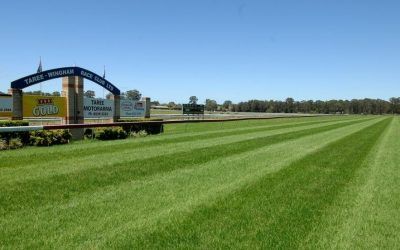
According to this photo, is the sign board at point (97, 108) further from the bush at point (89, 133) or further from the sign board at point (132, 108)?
the bush at point (89, 133)

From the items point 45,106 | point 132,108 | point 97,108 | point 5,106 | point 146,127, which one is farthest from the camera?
point 132,108

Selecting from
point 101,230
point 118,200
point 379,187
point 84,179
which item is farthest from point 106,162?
point 379,187

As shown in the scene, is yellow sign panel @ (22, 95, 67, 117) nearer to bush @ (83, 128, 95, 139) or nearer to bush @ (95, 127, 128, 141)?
bush @ (83, 128, 95, 139)

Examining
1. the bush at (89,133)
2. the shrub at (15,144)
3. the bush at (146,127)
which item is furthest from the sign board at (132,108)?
the shrub at (15,144)

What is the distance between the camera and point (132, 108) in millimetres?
37094

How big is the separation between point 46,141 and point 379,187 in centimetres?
1211

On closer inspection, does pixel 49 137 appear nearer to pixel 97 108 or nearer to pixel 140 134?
pixel 140 134

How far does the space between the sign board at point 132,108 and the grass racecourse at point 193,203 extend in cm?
2386

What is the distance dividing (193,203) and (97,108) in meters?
24.7

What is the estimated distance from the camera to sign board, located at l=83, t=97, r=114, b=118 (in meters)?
30.0

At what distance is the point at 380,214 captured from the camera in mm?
7125

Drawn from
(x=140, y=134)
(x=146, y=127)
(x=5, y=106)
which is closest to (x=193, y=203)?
(x=140, y=134)

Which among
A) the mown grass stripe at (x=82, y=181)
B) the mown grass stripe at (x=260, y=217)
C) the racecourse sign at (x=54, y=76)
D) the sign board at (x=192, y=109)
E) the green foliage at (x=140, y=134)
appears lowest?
the green foliage at (x=140, y=134)

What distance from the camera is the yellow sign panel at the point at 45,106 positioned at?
26.5 m
